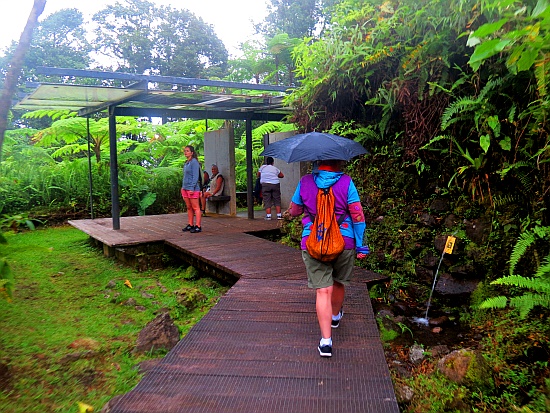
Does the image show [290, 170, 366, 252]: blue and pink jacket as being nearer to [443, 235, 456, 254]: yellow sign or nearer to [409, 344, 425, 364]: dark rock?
[409, 344, 425, 364]: dark rock

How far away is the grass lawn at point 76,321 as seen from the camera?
3.64 meters

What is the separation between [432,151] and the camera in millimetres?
5754

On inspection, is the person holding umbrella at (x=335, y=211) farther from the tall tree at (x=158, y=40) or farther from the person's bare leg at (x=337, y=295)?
the tall tree at (x=158, y=40)

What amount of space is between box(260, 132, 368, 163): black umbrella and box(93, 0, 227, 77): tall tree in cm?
2509

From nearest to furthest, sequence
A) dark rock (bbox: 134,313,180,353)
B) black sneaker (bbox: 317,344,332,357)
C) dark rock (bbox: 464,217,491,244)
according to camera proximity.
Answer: black sneaker (bbox: 317,344,332,357)
dark rock (bbox: 134,313,180,353)
dark rock (bbox: 464,217,491,244)

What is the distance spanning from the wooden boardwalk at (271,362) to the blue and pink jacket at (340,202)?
841mm

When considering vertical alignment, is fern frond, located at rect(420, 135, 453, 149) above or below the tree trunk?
below

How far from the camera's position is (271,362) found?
130 inches

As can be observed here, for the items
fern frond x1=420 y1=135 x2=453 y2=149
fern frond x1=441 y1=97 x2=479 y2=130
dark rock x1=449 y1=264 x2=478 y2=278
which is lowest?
dark rock x1=449 y1=264 x2=478 y2=278

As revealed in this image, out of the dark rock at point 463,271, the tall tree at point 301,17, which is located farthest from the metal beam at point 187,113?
the tall tree at point 301,17

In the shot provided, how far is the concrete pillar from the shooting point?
11.5 meters

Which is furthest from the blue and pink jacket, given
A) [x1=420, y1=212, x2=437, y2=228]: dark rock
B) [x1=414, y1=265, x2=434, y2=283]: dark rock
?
[x1=420, y1=212, x2=437, y2=228]: dark rock

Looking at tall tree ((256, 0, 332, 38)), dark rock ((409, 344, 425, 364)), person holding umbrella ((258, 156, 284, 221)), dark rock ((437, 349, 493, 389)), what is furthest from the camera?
tall tree ((256, 0, 332, 38))

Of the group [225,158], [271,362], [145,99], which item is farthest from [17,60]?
[225,158]
